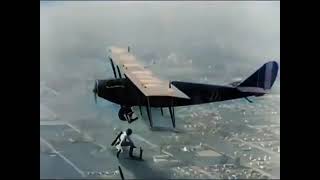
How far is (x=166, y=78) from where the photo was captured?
6.20 feet

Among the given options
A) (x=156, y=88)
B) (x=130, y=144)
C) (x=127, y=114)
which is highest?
(x=156, y=88)

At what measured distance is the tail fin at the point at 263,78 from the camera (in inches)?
74.0

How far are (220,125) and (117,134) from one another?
1.34 ft

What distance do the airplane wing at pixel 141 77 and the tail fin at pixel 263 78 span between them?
0.81ft

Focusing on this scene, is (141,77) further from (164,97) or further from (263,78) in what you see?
(263,78)

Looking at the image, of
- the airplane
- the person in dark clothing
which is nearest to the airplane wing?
the airplane

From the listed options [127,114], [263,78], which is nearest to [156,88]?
[127,114]

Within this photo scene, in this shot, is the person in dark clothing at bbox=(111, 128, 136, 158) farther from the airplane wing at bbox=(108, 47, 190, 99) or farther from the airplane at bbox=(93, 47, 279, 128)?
the airplane wing at bbox=(108, 47, 190, 99)

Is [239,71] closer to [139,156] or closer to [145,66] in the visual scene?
[145,66]

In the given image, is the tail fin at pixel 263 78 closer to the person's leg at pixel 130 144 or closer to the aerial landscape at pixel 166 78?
the aerial landscape at pixel 166 78

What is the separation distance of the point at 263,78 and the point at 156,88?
16.7 inches

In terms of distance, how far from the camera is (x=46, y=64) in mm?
1860

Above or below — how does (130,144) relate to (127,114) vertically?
below
